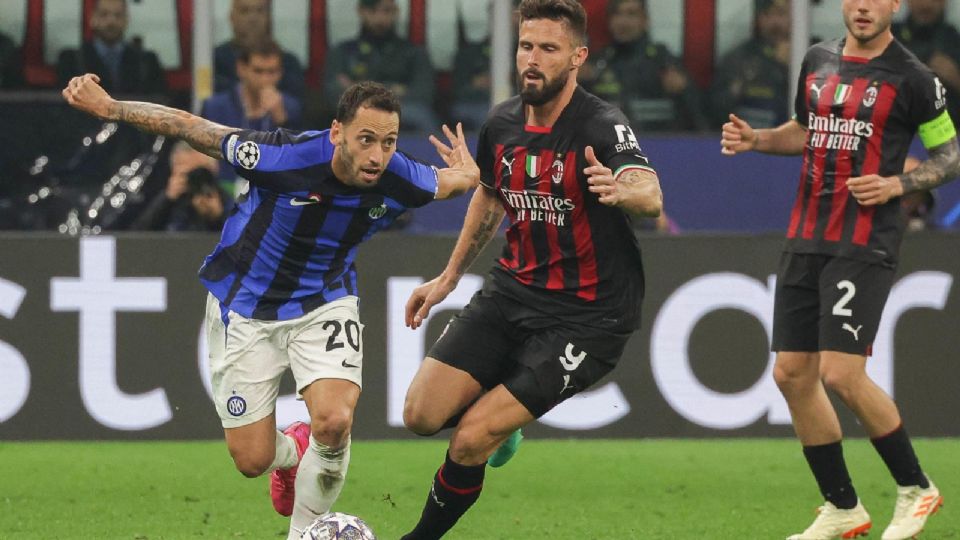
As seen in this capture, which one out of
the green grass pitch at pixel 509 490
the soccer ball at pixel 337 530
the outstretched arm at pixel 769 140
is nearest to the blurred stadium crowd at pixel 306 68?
the green grass pitch at pixel 509 490

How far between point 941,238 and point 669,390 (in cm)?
170

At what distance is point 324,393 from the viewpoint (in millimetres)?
6133

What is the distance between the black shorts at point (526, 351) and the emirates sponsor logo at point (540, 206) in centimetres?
33

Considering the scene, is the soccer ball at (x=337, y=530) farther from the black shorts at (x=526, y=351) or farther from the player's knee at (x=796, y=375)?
the player's knee at (x=796, y=375)

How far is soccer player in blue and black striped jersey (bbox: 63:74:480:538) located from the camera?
20.0ft

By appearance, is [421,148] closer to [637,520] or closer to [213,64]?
[213,64]

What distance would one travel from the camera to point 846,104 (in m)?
6.61

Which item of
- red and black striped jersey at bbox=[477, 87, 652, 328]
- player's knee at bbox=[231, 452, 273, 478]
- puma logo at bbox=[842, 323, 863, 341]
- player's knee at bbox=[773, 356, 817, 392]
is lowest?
player's knee at bbox=[231, 452, 273, 478]

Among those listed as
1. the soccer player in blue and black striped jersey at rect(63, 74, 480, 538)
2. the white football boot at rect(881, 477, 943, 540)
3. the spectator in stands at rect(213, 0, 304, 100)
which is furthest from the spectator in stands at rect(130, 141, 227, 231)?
the white football boot at rect(881, 477, 943, 540)

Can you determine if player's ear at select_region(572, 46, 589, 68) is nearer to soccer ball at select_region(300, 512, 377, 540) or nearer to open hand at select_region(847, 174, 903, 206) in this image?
open hand at select_region(847, 174, 903, 206)

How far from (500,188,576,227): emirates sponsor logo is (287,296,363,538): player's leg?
785 mm

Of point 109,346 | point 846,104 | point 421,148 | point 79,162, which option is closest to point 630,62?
point 421,148

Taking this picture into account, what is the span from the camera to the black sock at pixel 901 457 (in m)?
6.63

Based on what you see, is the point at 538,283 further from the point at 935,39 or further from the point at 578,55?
the point at 935,39
